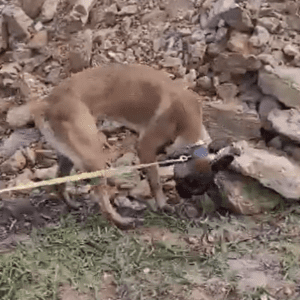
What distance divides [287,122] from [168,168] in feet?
2.03

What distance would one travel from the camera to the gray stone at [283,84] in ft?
7.65

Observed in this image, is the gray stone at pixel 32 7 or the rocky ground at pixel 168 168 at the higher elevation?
the gray stone at pixel 32 7

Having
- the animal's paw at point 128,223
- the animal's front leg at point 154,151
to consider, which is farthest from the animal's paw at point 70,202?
the animal's front leg at point 154,151

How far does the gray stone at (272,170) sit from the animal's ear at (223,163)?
0.03 meters

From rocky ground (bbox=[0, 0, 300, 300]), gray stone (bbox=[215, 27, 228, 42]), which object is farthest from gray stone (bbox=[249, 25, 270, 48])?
gray stone (bbox=[215, 27, 228, 42])

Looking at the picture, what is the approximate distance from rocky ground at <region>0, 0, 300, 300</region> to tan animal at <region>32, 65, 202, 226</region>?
11 centimetres

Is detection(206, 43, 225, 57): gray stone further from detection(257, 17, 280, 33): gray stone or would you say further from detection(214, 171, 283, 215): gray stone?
detection(214, 171, 283, 215): gray stone

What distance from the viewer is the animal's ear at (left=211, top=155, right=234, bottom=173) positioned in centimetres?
223

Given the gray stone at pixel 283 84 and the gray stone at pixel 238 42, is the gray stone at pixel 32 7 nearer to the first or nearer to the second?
the gray stone at pixel 238 42

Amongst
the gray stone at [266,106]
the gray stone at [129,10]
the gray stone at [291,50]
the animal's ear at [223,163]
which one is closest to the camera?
the animal's ear at [223,163]

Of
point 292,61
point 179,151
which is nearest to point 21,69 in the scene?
point 179,151

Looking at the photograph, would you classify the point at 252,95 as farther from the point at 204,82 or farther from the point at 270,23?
the point at 270,23

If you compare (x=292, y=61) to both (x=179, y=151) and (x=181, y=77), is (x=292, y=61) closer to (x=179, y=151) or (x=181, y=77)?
(x=181, y=77)

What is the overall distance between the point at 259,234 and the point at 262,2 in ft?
4.37
